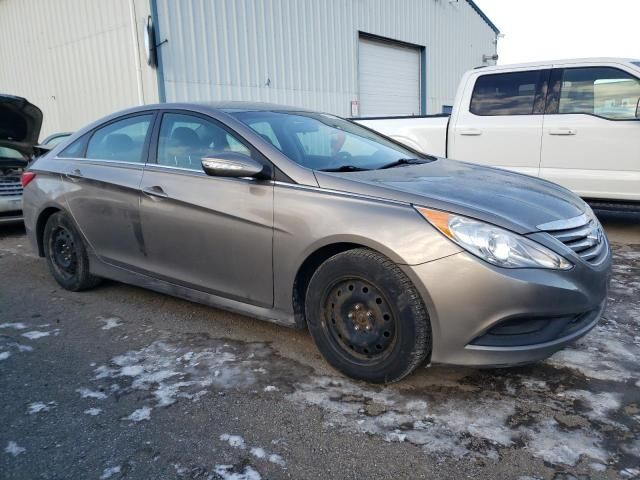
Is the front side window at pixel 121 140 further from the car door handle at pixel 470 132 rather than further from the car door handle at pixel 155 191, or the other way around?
the car door handle at pixel 470 132

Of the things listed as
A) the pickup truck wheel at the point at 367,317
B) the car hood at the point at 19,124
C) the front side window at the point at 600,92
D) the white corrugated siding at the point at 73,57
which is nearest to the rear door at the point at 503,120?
the front side window at the point at 600,92

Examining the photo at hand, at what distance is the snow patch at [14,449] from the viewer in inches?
89.4

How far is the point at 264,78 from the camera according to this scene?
36.5 feet

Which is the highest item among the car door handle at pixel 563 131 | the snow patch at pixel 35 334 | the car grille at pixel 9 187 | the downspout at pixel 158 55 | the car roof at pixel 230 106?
the downspout at pixel 158 55

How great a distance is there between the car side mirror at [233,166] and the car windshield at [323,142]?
227 mm

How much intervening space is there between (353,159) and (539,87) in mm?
3764

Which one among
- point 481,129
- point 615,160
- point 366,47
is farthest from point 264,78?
point 615,160

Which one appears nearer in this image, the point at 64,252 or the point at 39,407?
the point at 39,407

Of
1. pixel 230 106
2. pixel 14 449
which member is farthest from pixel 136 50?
pixel 14 449

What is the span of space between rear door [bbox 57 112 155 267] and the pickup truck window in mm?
4230

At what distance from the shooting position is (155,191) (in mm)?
3516

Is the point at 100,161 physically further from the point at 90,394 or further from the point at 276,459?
the point at 276,459

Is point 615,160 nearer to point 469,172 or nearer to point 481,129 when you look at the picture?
point 481,129

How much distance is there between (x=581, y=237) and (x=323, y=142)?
1656 mm
